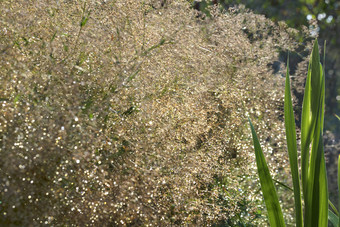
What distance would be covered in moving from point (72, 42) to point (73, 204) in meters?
0.63

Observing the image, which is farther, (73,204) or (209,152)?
(209,152)

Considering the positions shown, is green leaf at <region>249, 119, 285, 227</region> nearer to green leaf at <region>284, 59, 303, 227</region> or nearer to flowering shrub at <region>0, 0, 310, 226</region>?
green leaf at <region>284, 59, 303, 227</region>

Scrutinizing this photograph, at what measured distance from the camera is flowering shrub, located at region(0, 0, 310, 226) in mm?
1447

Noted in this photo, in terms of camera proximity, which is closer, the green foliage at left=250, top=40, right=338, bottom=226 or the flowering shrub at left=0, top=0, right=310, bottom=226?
the flowering shrub at left=0, top=0, right=310, bottom=226

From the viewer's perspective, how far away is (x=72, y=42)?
1.80 meters

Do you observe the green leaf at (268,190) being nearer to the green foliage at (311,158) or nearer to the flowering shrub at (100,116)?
the green foliage at (311,158)

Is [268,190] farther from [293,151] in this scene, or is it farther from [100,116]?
[100,116]

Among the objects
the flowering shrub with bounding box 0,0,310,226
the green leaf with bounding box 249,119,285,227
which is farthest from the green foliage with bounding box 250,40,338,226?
the flowering shrub with bounding box 0,0,310,226

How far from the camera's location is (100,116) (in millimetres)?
1654

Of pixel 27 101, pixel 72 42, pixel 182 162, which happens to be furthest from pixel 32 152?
pixel 182 162

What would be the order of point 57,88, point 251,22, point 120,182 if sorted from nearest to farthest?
point 57,88 → point 120,182 → point 251,22

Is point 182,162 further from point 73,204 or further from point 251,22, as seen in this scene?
point 251,22

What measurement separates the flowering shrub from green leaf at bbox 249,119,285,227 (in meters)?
0.32

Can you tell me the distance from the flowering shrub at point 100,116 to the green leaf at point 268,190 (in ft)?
1.04
